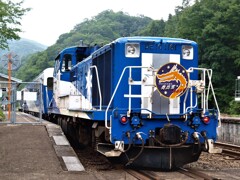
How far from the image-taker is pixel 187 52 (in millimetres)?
10008

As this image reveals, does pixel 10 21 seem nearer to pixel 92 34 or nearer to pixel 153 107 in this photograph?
pixel 153 107

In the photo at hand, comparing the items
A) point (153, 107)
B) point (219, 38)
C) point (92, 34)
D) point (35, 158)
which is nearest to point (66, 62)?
point (35, 158)

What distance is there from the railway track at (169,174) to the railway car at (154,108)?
6.4 inches

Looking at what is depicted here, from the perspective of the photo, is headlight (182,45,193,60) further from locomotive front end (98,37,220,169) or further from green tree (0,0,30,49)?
green tree (0,0,30,49)

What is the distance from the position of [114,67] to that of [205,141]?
2.68 metres

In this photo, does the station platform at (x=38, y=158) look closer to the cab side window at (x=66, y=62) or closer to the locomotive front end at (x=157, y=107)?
the locomotive front end at (x=157, y=107)

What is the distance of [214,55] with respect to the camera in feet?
166

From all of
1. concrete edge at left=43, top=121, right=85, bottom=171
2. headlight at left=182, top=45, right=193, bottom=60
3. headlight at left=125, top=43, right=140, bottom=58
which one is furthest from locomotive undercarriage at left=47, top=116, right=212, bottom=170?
headlight at left=182, top=45, right=193, bottom=60

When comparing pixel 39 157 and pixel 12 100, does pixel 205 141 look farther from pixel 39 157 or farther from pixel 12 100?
pixel 12 100

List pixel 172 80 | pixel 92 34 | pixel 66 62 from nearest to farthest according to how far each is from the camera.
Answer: pixel 172 80
pixel 66 62
pixel 92 34

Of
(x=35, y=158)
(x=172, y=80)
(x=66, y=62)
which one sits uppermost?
(x=66, y=62)

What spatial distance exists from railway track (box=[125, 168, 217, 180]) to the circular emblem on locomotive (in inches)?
66.6

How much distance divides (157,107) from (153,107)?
0.09 metres

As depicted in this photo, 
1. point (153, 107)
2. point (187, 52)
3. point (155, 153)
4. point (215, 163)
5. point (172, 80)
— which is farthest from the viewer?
point (215, 163)
